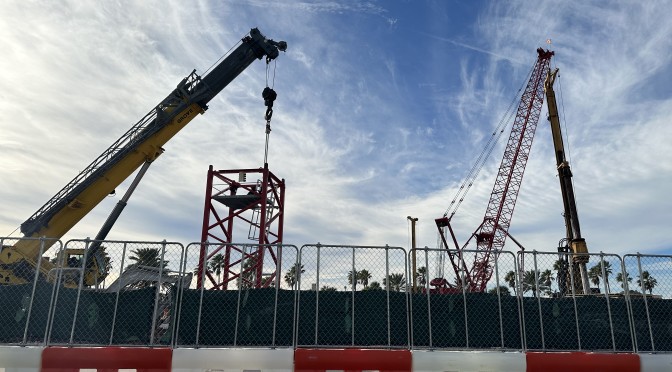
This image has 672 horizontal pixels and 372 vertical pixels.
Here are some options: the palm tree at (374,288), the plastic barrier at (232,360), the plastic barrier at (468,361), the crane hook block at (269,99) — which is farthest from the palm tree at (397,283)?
the crane hook block at (269,99)

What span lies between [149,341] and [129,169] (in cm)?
1380

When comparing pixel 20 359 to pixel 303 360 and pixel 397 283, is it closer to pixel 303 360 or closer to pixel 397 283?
pixel 303 360

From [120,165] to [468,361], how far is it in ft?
58.6

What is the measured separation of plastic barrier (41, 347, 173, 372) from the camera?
7750mm

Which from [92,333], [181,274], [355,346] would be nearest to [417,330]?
[355,346]

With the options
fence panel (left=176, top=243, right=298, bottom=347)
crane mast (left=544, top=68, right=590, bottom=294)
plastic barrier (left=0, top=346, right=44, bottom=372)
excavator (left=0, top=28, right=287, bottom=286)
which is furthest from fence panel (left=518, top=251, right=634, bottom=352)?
crane mast (left=544, top=68, right=590, bottom=294)

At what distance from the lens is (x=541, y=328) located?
8.77 metres

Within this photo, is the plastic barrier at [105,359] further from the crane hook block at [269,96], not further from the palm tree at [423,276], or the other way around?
the crane hook block at [269,96]

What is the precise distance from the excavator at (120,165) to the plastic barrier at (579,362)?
49.8ft

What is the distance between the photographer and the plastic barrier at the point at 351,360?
318 inches

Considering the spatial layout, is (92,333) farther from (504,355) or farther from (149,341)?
(504,355)

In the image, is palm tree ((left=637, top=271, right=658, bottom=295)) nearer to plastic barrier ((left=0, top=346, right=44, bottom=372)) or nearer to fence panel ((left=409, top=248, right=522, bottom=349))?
fence panel ((left=409, top=248, right=522, bottom=349))

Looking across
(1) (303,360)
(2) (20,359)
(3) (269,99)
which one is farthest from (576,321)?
(3) (269,99)

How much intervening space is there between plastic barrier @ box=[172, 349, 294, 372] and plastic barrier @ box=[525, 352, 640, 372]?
15.4 feet
